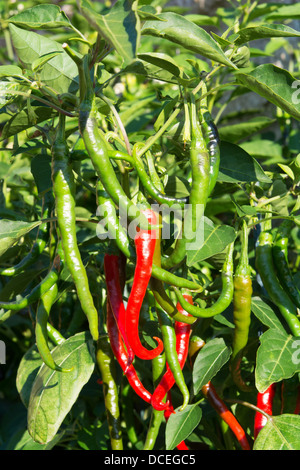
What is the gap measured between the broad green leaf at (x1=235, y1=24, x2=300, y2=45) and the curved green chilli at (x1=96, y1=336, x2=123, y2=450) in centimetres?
85

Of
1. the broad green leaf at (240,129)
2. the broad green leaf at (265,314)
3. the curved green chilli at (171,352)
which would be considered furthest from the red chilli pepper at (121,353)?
the broad green leaf at (240,129)

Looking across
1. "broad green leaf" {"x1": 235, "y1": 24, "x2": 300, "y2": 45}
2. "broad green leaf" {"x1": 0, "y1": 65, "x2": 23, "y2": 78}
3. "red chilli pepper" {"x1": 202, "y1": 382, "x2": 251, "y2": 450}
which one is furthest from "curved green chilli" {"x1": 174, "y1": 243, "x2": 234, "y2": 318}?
"broad green leaf" {"x1": 0, "y1": 65, "x2": 23, "y2": 78}

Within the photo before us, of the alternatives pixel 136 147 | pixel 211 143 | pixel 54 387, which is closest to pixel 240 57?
pixel 211 143

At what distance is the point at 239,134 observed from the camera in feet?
6.51

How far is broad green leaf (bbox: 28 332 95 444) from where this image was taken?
48.8 inches

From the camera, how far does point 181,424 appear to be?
1.32 metres

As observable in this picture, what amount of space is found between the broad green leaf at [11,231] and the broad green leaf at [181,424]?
2.00 ft

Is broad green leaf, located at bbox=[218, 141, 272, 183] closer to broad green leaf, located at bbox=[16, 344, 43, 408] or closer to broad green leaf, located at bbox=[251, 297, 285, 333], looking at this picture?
broad green leaf, located at bbox=[251, 297, 285, 333]

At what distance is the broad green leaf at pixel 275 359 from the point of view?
1221 mm

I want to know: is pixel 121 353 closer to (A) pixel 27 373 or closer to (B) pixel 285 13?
(A) pixel 27 373

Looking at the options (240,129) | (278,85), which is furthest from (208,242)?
(240,129)
